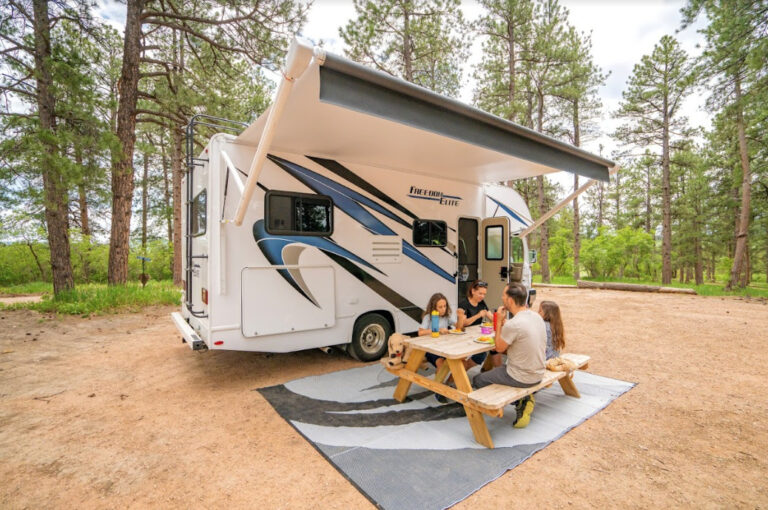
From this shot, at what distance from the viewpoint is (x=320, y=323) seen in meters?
4.28

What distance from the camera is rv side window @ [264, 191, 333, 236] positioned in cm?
409

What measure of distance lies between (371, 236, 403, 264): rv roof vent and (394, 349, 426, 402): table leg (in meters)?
1.63

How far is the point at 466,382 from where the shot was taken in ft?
10.1

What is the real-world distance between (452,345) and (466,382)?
14.6 inches

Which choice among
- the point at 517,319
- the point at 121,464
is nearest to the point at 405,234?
the point at 517,319

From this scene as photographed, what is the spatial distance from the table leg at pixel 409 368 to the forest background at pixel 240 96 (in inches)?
195

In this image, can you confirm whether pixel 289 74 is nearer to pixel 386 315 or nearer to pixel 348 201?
pixel 348 201

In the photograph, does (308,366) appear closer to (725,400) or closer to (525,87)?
(725,400)

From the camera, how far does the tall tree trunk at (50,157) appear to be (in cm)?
667

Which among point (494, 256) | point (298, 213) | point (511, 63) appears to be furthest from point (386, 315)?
point (511, 63)

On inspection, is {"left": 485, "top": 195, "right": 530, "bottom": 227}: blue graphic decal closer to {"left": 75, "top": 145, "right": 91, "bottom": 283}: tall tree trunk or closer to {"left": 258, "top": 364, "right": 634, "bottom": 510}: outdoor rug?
{"left": 258, "top": 364, "right": 634, "bottom": 510}: outdoor rug

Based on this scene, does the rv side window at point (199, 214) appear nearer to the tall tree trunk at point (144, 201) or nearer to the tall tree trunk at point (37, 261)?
the tall tree trunk at point (144, 201)

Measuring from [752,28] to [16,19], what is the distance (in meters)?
16.4

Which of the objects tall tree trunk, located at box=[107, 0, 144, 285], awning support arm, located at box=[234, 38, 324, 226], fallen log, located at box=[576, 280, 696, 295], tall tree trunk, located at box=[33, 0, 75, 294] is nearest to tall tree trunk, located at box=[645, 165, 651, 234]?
fallen log, located at box=[576, 280, 696, 295]
